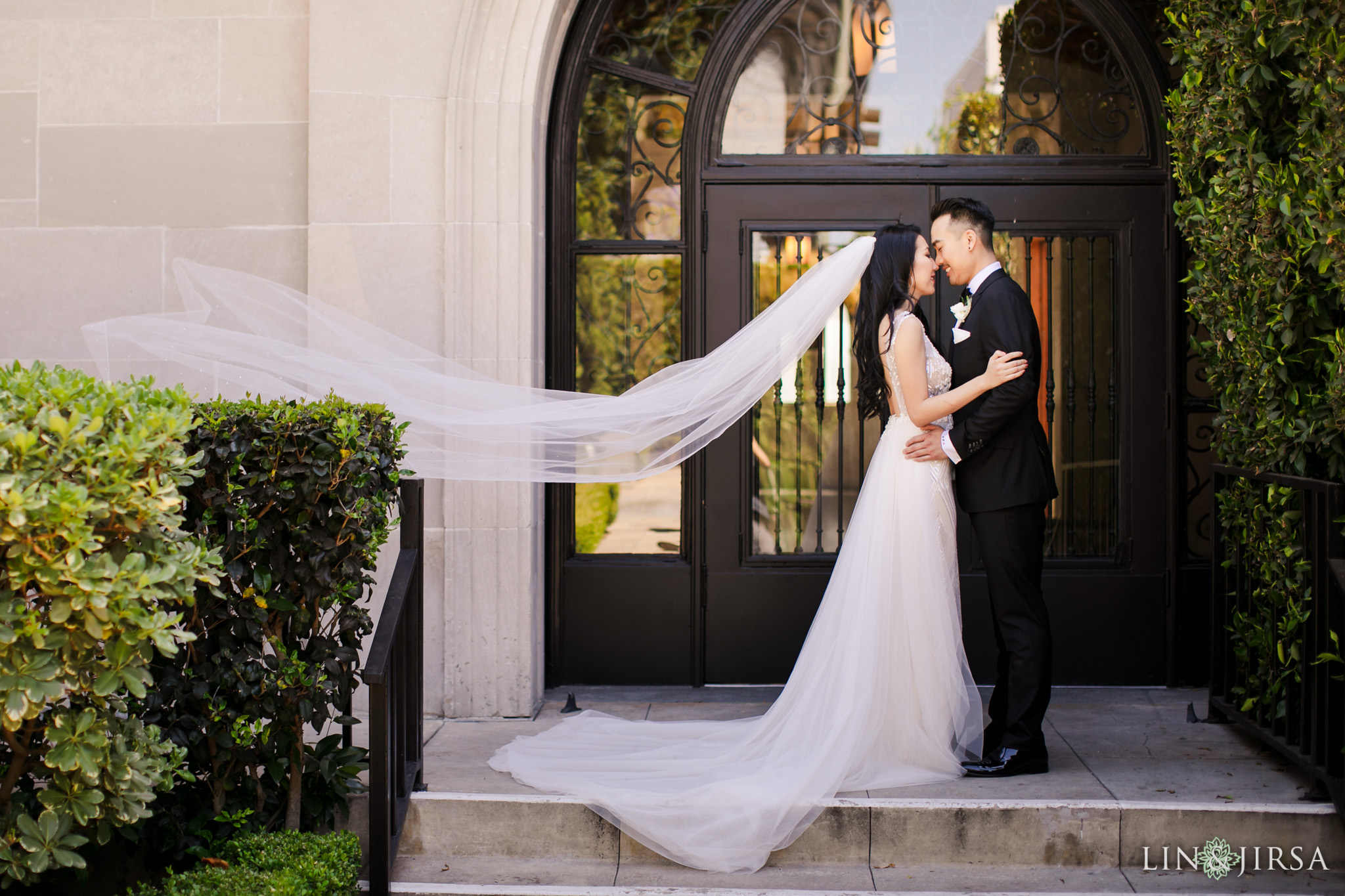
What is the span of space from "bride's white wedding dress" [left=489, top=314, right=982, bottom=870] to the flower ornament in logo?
0.81 m

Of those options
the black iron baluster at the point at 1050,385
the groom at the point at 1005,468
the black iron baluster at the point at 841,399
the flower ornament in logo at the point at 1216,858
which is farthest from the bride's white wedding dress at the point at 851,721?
the black iron baluster at the point at 1050,385

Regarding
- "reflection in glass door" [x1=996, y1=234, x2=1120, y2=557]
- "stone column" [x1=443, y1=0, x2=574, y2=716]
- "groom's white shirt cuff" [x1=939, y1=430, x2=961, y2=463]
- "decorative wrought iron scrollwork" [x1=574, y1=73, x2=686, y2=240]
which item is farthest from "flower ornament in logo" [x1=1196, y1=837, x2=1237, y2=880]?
"decorative wrought iron scrollwork" [x1=574, y1=73, x2=686, y2=240]

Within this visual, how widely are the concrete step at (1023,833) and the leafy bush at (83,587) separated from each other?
144 cm

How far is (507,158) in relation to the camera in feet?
14.7

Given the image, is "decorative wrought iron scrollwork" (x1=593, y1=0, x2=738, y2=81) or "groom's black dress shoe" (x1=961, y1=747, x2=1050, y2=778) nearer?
"groom's black dress shoe" (x1=961, y1=747, x2=1050, y2=778)

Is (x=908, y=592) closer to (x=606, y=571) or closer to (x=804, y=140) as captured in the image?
(x=606, y=571)

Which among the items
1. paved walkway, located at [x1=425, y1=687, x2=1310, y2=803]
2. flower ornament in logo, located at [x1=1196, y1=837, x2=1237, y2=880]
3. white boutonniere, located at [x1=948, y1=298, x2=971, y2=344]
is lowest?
flower ornament in logo, located at [x1=1196, y1=837, x2=1237, y2=880]

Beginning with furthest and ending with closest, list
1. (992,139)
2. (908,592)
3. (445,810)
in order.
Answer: (992,139)
(908,592)
(445,810)

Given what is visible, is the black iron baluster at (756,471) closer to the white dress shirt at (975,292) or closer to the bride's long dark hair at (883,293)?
the bride's long dark hair at (883,293)

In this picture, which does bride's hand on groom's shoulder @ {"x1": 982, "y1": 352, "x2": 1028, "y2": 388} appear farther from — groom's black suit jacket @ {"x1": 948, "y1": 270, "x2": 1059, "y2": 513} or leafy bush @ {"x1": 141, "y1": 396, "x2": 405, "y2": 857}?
leafy bush @ {"x1": 141, "y1": 396, "x2": 405, "y2": 857}

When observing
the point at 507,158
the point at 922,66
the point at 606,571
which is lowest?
the point at 606,571

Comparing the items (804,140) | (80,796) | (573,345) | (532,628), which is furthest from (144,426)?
(804,140)

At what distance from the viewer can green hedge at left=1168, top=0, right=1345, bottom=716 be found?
324cm

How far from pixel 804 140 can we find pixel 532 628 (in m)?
2.73
